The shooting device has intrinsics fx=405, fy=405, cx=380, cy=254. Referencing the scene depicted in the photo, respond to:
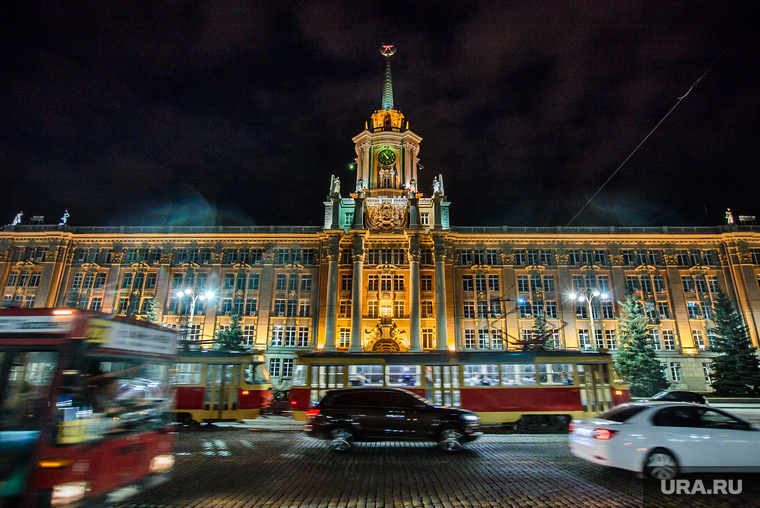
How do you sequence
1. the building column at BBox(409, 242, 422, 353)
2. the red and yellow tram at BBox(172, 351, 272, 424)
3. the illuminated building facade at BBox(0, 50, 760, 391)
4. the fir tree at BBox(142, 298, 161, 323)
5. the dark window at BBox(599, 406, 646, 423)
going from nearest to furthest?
1. the dark window at BBox(599, 406, 646, 423)
2. the red and yellow tram at BBox(172, 351, 272, 424)
3. the building column at BBox(409, 242, 422, 353)
4. the fir tree at BBox(142, 298, 161, 323)
5. the illuminated building facade at BBox(0, 50, 760, 391)

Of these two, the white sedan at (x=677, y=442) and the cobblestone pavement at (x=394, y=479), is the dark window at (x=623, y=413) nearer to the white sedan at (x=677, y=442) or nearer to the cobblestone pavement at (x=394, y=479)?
the white sedan at (x=677, y=442)

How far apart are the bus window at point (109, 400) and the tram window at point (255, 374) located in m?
12.4

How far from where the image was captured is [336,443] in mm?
12375

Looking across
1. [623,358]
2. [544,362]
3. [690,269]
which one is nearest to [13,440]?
[544,362]

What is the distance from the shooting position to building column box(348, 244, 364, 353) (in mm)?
42500

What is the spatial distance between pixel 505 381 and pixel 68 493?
49.5ft

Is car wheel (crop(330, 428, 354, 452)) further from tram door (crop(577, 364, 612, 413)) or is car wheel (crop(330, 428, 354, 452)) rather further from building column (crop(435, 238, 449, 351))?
building column (crop(435, 238, 449, 351))

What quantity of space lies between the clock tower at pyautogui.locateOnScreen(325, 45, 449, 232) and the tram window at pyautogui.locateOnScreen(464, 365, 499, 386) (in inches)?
1198

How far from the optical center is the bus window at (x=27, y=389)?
5.59 m

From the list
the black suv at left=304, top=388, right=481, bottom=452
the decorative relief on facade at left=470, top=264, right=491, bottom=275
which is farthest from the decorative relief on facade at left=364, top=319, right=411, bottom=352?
the black suv at left=304, top=388, right=481, bottom=452

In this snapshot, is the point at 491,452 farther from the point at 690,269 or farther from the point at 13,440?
the point at 690,269

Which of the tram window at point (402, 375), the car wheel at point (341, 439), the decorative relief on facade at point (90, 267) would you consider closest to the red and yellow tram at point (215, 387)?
the tram window at point (402, 375)

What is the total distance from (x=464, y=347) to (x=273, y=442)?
3240cm

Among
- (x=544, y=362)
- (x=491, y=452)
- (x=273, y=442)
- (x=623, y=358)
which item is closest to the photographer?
(x=491, y=452)
